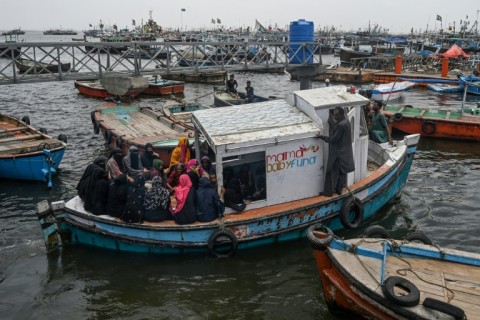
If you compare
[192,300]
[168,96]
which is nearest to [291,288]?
Result: [192,300]

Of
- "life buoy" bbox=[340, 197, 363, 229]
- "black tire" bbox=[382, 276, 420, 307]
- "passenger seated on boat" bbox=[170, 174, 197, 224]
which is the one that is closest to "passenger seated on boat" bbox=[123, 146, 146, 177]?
"passenger seated on boat" bbox=[170, 174, 197, 224]

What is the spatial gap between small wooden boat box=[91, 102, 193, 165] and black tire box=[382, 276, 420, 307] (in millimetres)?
8735

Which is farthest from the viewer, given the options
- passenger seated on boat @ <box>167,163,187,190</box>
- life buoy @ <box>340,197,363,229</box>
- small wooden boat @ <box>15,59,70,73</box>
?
small wooden boat @ <box>15,59,70,73</box>

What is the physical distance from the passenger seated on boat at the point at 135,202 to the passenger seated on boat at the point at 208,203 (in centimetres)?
111

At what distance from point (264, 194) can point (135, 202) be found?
8.70 feet

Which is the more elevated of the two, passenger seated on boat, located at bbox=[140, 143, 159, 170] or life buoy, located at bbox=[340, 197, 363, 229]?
passenger seated on boat, located at bbox=[140, 143, 159, 170]

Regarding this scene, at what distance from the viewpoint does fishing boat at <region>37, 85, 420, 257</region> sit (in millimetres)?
8703

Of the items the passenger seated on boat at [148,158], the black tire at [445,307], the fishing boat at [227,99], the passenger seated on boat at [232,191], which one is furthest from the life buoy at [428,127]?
the black tire at [445,307]

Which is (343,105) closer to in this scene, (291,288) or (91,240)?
(291,288)

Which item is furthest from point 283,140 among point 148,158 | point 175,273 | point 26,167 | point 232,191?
point 26,167

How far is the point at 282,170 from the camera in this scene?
9.07 meters

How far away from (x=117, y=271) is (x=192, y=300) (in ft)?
5.94

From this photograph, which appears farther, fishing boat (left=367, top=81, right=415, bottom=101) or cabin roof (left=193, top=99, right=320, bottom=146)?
fishing boat (left=367, top=81, right=415, bottom=101)

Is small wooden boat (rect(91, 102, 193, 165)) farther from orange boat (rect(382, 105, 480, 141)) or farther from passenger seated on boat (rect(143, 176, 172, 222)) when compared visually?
orange boat (rect(382, 105, 480, 141))
